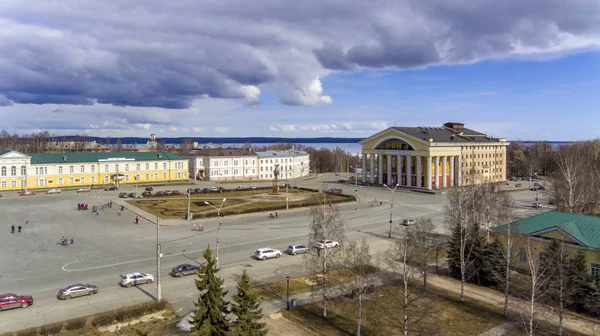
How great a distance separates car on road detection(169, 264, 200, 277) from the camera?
32625mm

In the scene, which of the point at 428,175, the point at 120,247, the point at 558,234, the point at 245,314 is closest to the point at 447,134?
the point at 428,175

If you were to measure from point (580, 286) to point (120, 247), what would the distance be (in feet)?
129

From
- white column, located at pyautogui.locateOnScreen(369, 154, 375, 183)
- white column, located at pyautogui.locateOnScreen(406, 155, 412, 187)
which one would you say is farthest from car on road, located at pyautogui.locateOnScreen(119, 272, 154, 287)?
white column, located at pyautogui.locateOnScreen(369, 154, 375, 183)

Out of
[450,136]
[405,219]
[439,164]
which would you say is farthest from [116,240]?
[450,136]

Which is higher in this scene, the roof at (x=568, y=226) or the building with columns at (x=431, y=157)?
the building with columns at (x=431, y=157)

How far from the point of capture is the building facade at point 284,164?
394 ft

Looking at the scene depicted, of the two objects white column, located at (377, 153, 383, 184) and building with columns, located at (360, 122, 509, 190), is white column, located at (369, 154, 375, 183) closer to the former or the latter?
building with columns, located at (360, 122, 509, 190)

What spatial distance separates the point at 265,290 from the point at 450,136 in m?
83.1

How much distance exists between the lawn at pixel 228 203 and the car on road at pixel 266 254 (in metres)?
21.4

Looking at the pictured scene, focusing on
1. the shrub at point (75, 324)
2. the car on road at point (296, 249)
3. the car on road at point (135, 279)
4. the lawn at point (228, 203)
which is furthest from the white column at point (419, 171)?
the shrub at point (75, 324)

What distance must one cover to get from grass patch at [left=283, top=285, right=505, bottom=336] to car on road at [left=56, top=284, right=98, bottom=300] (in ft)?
45.8

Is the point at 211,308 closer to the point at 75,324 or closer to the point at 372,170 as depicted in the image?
the point at 75,324

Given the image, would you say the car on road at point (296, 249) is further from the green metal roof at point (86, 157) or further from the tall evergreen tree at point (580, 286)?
the green metal roof at point (86, 157)

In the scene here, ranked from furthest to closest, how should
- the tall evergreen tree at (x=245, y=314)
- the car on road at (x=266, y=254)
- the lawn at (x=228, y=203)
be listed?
the lawn at (x=228, y=203) < the car on road at (x=266, y=254) < the tall evergreen tree at (x=245, y=314)
